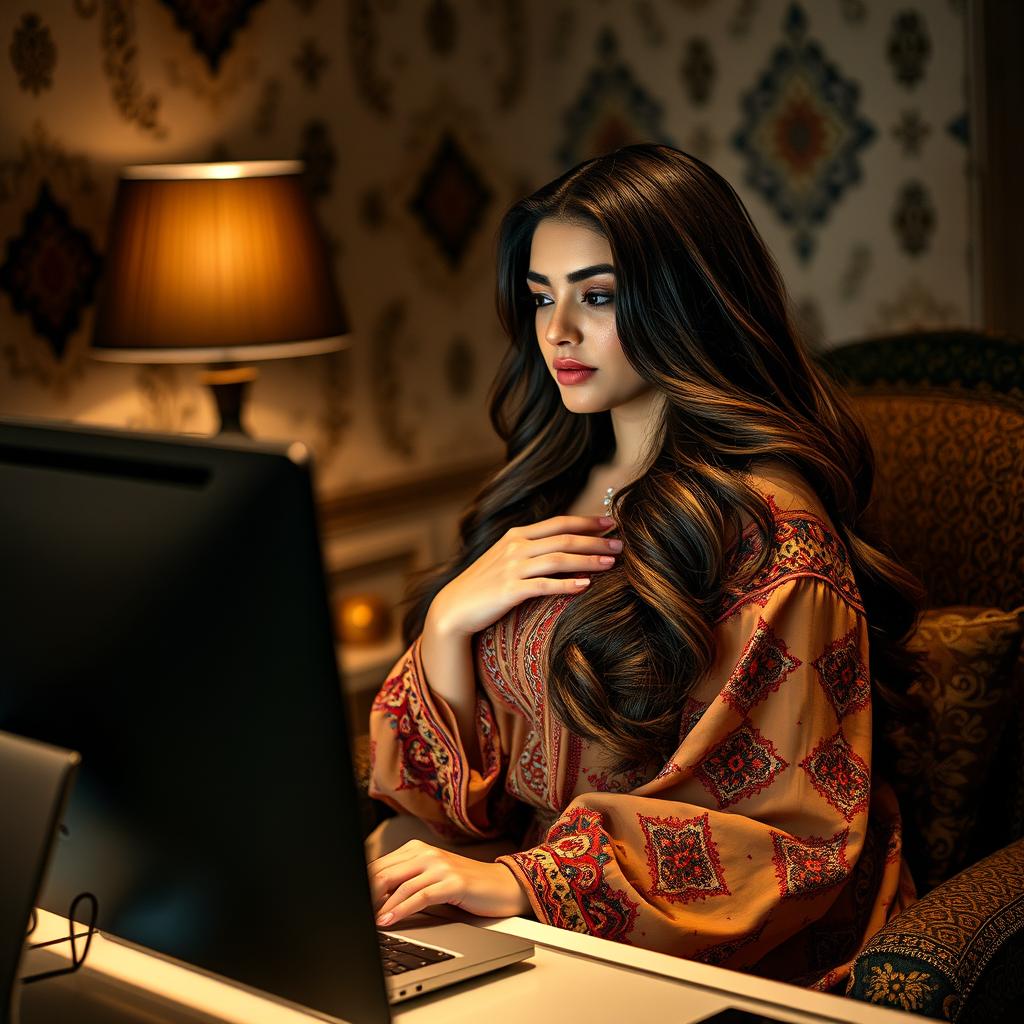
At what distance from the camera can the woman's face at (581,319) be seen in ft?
5.27

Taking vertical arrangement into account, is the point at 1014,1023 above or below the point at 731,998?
below

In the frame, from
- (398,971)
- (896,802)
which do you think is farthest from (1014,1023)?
(398,971)

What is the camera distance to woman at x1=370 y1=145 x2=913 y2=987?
1.39 m

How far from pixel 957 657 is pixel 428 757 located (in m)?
0.67

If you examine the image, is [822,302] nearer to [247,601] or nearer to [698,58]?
[698,58]

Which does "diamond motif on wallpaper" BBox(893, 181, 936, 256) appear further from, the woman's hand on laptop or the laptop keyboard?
the laptop keyboard

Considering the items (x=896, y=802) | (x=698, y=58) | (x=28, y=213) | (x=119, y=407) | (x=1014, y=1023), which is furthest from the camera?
(x=698, y=58)

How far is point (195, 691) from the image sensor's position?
0.83m

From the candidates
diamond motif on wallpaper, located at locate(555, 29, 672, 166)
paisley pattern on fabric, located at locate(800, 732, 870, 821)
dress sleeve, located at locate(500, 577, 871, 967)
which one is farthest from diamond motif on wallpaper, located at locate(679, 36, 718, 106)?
paisley pattern on fabric, located at locate(800, 732, 870, 821)

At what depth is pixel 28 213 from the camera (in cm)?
276

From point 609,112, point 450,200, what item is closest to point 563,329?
point 450,200

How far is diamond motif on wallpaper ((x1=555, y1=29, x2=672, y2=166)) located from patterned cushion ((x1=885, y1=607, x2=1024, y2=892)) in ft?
7.79

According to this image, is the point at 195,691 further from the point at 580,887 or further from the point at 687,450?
the point at 687,450

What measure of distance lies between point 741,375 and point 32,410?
1.71 meters
